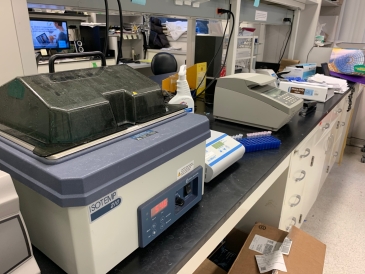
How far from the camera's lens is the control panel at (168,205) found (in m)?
0.59

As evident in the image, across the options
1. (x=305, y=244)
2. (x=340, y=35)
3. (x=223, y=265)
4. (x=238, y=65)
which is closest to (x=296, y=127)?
(x=305, y=244)

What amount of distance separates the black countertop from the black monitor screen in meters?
0.13

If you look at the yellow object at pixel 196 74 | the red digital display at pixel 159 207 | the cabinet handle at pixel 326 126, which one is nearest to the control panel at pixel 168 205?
the red digital display at pixel 159 207

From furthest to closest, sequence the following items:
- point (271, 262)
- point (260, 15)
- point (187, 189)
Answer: point (260, 15) < point (271, 262) < point (187, 189)

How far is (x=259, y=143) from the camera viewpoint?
1.14 meters

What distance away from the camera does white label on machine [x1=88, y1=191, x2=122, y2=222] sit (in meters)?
0.48

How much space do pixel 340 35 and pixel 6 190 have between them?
12.8 feet

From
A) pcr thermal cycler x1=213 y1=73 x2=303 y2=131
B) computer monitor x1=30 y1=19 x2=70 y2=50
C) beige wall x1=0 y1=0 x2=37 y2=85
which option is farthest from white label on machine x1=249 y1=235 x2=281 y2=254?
computer monitor x1=30 y1=19 x2=70 y2=50

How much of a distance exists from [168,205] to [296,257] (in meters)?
0.72

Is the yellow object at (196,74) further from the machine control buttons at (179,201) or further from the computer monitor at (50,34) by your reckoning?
the computer monitor at (50,34)

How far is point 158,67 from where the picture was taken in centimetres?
327

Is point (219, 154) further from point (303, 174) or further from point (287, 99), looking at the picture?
point (303, 174)

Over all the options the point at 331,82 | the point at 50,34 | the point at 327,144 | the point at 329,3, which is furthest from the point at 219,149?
the point at 50,34

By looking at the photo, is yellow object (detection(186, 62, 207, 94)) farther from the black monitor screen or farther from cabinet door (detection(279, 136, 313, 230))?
the black monitor screen
